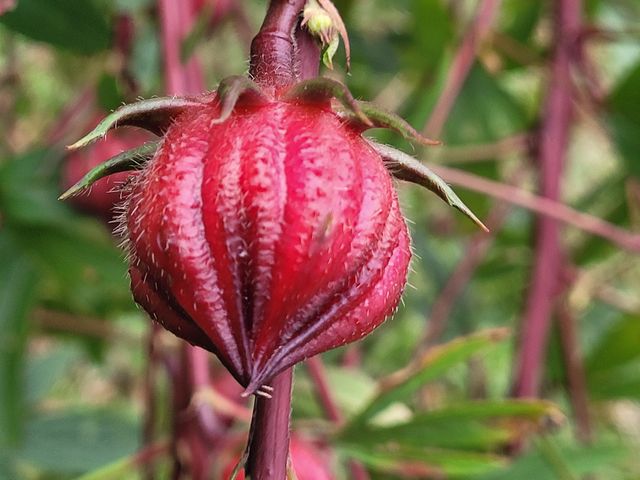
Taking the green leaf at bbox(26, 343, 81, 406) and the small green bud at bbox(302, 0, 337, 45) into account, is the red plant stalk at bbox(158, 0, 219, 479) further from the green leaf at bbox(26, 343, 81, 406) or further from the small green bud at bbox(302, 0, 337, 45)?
the green leaf at bbox(26, 343, 81, 406)

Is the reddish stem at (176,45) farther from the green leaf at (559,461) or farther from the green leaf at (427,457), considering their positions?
the green leaf at (559,461)

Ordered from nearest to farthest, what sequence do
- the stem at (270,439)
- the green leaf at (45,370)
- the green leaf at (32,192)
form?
1. the stem at (270,439)
2. the green leaf at (32,192)
3. the green leaf at (45,370)

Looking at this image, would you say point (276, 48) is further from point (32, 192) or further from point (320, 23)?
point (32, 192)

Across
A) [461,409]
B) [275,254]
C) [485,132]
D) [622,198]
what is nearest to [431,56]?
[485,132]

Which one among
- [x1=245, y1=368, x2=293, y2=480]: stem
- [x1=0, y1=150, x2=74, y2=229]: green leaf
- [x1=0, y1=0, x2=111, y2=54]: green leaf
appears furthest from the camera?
[x1=0, y1=150, x2=74, y2=229]: green leaf

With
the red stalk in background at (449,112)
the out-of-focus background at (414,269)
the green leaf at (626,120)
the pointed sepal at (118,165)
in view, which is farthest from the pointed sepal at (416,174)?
the green leaf at (626,120)

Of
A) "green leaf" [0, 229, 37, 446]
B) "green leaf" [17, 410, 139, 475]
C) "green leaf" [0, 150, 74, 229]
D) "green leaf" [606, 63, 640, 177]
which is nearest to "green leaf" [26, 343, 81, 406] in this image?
"green leaf" [17, 410, 139, 475]
